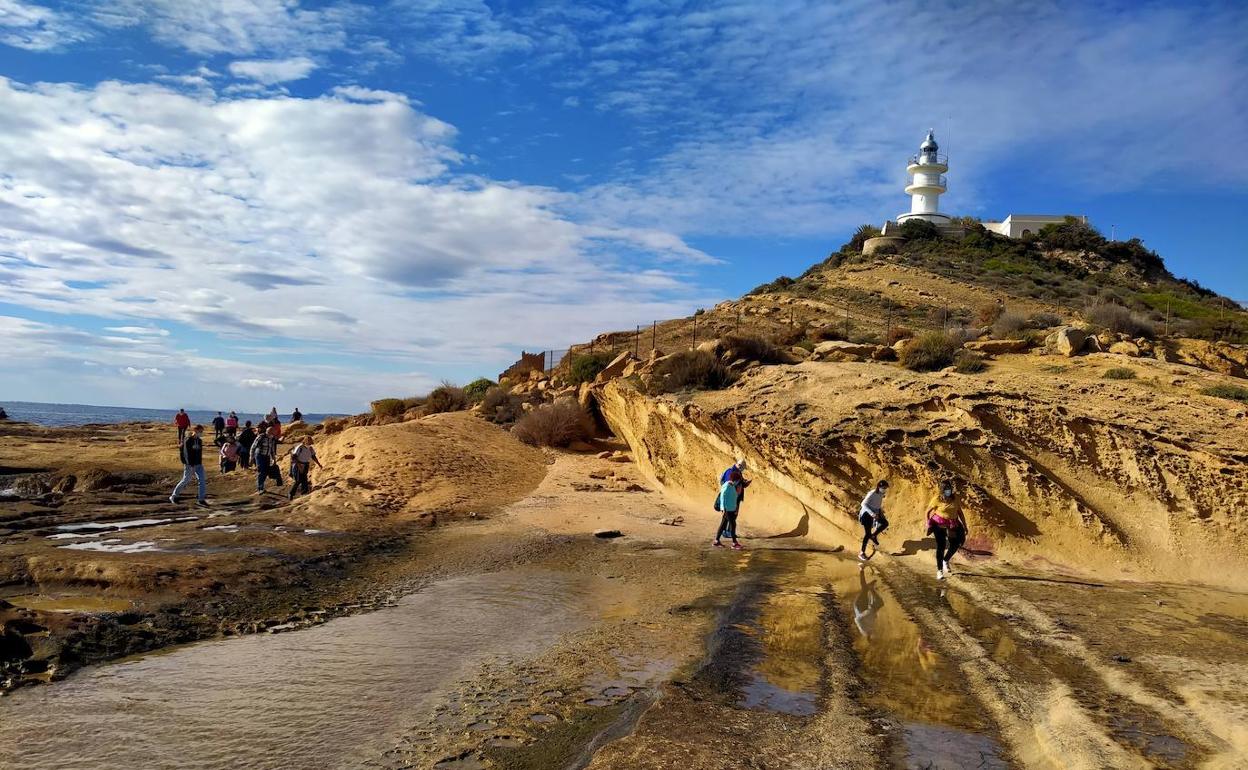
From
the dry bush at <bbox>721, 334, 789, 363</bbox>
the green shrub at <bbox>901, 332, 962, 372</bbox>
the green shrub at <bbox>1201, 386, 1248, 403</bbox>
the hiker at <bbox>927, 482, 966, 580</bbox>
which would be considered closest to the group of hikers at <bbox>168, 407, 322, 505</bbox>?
the dry bush at <bbox>721, 334, 789, 363</bbox>

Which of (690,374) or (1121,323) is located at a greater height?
(1121,323)

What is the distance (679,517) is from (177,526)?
377 inches

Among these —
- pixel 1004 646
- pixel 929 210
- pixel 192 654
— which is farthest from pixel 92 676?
pixel 929 210

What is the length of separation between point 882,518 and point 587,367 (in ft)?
49.9

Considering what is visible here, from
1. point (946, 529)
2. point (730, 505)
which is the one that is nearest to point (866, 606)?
point (946, 529)

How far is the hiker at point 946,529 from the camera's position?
10398 millimetres

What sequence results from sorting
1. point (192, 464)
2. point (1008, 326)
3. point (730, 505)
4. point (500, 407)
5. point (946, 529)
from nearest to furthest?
1. point (946, 529)
2. point (730, 505)
3. point (192, 464)
4. point (1008, 326)
5. point (500, 407)

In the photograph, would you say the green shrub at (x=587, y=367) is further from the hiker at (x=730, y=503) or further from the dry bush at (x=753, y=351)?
the hiker at (x=730, y=503)

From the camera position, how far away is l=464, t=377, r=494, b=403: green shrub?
100ft

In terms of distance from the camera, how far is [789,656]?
687cm

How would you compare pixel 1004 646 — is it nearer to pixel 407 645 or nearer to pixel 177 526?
pixel 407 645

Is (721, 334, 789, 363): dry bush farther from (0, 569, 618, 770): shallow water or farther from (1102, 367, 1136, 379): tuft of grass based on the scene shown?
(0, 569, 618, 770): shallow water

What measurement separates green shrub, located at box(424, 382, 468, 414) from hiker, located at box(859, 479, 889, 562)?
67.1ft

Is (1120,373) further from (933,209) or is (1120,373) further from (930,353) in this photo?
(933,209)
